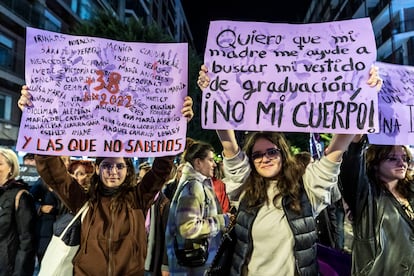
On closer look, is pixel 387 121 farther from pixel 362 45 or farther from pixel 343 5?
pixel 343 5

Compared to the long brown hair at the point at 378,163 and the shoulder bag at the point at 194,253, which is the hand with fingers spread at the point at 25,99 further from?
the long brown hair at the point at 378,163

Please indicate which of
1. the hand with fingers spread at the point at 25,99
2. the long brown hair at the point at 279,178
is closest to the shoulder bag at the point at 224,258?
the long brown hair at the point at 279,178

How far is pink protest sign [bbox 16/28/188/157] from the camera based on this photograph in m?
2.70

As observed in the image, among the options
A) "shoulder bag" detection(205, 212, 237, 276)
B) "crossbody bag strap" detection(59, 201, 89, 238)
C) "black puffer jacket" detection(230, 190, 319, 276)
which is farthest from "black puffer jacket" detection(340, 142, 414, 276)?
"crossbody bag strap" detection(59, 201, 89, 238)

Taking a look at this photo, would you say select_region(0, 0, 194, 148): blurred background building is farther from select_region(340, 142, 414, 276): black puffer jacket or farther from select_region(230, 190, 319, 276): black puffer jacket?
select_region(340, 142, 414, 276): black puffer jacket

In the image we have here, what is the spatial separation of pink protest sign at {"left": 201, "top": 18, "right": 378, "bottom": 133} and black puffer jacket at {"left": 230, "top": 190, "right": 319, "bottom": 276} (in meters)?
0.51

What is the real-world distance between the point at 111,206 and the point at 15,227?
1.43 metres

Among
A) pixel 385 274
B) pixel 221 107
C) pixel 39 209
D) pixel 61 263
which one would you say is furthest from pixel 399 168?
pixel 39 209

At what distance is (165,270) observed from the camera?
3883mm

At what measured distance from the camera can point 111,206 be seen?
8.91 ft

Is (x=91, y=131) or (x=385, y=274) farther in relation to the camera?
(x=91, y=131)

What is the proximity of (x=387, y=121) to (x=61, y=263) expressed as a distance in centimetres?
232

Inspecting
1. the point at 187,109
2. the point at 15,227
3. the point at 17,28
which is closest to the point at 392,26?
the point at 17,28

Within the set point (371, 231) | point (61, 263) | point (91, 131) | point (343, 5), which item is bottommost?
point (61, 263)
